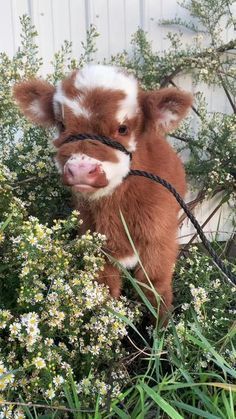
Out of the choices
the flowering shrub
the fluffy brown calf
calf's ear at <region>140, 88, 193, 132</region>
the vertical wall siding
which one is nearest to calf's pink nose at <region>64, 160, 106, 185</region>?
the fluffy brown calf

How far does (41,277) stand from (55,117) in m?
0.54

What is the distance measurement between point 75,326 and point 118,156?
514 mm

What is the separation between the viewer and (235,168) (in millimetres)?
2537

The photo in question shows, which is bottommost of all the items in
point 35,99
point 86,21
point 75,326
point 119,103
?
point 75,326

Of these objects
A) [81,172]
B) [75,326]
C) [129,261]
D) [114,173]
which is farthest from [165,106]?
[75,326]

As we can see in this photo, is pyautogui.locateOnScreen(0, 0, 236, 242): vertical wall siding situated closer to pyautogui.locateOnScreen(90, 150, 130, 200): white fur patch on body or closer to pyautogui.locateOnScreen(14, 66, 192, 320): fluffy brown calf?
pyautogui.locateOnScreen(14, 66, 192, 320): fluffy brown calf

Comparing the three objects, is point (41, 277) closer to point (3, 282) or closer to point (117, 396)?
point (3, 282)

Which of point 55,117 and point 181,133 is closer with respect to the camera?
point 55,117

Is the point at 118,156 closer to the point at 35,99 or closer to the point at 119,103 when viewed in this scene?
the point at 119,103

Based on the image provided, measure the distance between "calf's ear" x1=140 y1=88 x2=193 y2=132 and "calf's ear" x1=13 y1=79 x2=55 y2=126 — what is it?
12.8 inches

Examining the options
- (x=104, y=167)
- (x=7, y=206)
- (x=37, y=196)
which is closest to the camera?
(x=104, y=167)

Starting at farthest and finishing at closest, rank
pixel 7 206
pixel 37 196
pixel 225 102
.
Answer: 1. pixel 225 102
2. pixel 37 196
3. pixel 7 206

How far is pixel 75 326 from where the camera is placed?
4.37 ft

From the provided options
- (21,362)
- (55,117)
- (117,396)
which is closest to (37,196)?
(55,117)
